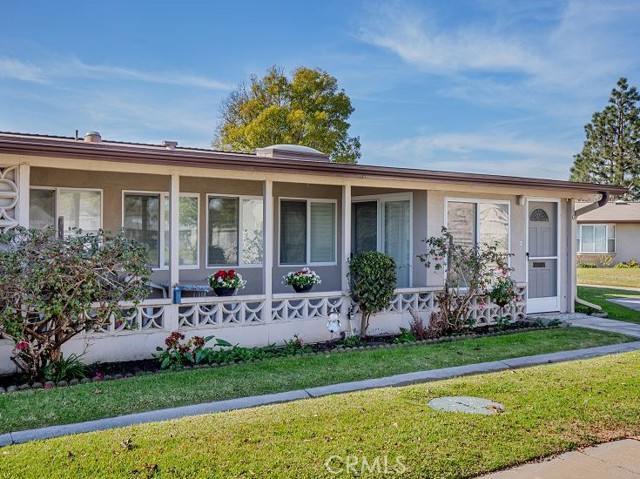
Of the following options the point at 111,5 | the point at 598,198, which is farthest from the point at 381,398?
the point at 111,5

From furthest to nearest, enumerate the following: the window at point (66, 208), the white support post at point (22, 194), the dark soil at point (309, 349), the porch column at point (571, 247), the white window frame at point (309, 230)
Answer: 1. the porch column at point (571, 247)
2. the white window frame at point (309, 230)
3. the window at point (66, 208)
4. the white support post at point (22, 194)
5. the dark soil at point (309, 349)

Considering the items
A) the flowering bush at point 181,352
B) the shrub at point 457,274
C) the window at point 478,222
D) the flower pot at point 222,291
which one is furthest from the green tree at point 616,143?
the flowering bush at point 181,352

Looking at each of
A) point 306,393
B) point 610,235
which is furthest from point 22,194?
point 610,235

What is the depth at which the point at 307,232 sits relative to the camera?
39.2ft

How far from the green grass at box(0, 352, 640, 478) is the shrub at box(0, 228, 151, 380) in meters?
2.19

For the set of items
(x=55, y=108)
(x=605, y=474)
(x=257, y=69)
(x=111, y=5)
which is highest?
(x=257, y=69)

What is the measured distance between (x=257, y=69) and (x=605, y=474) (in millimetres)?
27264

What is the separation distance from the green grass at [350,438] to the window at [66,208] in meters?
5.70

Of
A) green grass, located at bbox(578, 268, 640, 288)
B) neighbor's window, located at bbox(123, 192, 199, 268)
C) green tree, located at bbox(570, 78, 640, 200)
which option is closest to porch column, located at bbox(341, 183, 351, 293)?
neighbor's window, located at bbox(123, 192, 199, 268)

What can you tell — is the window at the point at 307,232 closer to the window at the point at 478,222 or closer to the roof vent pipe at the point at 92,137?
the window at the point at 478,222

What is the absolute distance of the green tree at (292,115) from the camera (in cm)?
2584

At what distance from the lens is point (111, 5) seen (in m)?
12.7

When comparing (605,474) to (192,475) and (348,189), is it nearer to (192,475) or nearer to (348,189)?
(192,475)

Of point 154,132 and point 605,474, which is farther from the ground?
point 154,132
